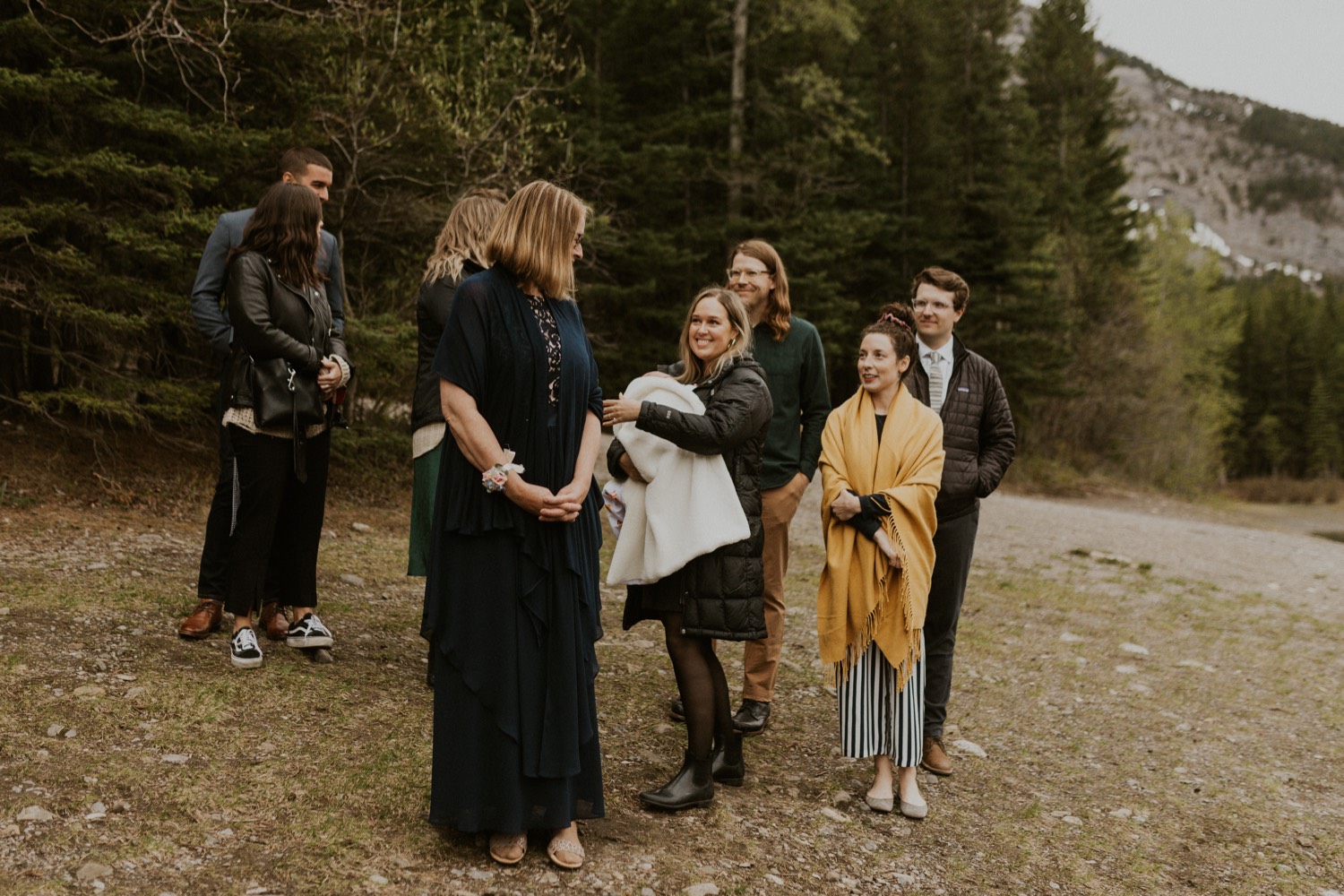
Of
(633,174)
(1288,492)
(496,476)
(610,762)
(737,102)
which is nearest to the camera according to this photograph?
(496,476)

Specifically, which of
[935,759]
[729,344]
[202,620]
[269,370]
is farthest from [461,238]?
[935,759]

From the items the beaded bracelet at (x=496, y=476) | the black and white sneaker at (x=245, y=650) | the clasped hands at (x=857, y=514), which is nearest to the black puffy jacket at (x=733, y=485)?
the clasped hands at (x=857, y=514)

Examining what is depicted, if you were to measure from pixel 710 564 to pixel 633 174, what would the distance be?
59.2 feet

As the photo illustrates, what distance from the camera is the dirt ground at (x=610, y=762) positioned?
3.16m

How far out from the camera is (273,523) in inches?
180

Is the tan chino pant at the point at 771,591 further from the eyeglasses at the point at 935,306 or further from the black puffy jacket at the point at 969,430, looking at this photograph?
the eyeglasses at the point at 935,306

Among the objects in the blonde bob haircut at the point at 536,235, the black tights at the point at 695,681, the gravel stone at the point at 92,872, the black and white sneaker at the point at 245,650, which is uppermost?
the blonde bob haircut at the point at 536,235

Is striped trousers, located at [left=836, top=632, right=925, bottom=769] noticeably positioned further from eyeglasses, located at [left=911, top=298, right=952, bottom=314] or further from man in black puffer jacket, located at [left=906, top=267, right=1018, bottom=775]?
eyeglasses, located at [left=911, top=298, right=952, bottom=314]

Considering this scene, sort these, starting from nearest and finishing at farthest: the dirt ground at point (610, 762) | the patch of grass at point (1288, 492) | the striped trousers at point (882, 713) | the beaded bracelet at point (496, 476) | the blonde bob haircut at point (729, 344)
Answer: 1. the beaded bracelet at point (496, 476)
2. the dirt ground at point (610, 762)
3. the blonde bob haircut at point (729, 344)
4. the striped trousers at point (882, 713)
5. the patch of grass at point (1288, 492)

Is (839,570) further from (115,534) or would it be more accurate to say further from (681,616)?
(115,534)

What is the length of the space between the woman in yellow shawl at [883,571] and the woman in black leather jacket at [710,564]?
Answer: 41 cm

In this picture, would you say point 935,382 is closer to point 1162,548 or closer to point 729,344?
point 729,344

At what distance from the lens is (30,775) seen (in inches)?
132

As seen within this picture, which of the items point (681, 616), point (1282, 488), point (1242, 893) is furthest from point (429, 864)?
point (1282, 488)
